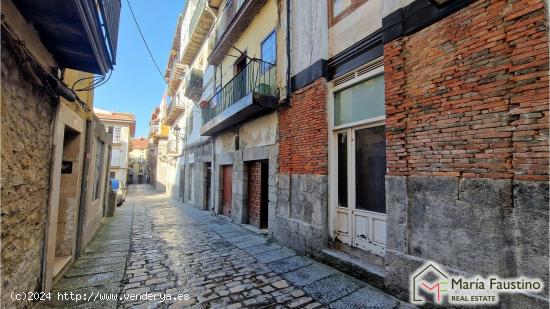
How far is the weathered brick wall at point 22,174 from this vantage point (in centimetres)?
253

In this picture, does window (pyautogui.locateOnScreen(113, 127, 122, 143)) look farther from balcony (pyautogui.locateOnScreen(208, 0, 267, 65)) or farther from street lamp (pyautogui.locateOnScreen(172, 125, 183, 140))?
balcony (pyautogui.locateOnScreen(208, 0, 267, 65))

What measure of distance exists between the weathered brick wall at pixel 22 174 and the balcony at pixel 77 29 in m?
0.65

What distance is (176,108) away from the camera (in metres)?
19.1

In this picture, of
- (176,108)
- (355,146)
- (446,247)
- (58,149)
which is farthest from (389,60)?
(176,108)

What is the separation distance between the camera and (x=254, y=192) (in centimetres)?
818

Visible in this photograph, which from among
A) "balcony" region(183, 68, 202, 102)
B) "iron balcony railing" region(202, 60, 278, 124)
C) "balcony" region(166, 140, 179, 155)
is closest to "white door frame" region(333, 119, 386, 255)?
"iron balcony railing" region(202, 60, 278, 124)

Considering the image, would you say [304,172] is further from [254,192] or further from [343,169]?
[254,192]

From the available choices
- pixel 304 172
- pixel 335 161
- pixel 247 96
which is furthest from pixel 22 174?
pixel 247 96

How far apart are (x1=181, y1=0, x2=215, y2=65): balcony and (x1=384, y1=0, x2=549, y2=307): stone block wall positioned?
11.8 meters

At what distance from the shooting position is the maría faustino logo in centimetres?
251

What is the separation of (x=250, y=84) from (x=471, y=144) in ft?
20.2

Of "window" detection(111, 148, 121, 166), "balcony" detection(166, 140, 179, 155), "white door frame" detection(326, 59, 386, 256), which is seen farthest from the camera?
"window" detection(111, 148, 121, 166)

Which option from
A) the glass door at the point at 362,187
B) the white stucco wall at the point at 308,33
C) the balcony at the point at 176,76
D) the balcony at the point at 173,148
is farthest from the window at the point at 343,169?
the balcony at the point at 176,76

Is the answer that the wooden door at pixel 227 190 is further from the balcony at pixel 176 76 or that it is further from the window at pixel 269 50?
the balcony at pixel 176 76
